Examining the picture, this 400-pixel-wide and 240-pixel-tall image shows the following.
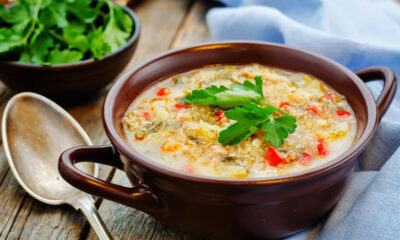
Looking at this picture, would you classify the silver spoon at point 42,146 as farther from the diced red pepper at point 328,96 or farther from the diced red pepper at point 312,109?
the diced red pepper at point 328,96

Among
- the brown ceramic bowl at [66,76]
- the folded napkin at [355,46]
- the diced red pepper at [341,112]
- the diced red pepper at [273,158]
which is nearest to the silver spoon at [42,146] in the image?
the brown ceramic bowl at [66,76]

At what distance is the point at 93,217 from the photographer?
1944 millimetres

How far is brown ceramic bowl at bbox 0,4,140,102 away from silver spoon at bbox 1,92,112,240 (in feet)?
0.59

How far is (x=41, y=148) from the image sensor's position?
2348mm

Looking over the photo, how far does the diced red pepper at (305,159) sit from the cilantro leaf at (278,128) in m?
0.10

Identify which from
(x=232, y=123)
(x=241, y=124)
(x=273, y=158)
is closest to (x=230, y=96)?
(x=232, y=123)

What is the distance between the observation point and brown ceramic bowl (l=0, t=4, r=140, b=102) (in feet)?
8.71

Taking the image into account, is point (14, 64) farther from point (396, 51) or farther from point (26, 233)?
point (396, 51)

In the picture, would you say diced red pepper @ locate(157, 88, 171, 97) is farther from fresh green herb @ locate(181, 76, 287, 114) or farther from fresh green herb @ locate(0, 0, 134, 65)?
fresh green herb @ locate(0, 0, 134, 65)

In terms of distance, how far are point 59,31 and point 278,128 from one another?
1881mm

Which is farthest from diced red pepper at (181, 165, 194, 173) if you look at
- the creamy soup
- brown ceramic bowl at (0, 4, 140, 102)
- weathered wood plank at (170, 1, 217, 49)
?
weathered wood plank at (170, 1, 217, 49)

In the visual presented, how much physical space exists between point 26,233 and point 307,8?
8.11 ft

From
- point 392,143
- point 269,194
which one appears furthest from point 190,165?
point 392,143

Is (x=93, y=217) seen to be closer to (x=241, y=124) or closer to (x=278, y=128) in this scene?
(x=241, y=124)
